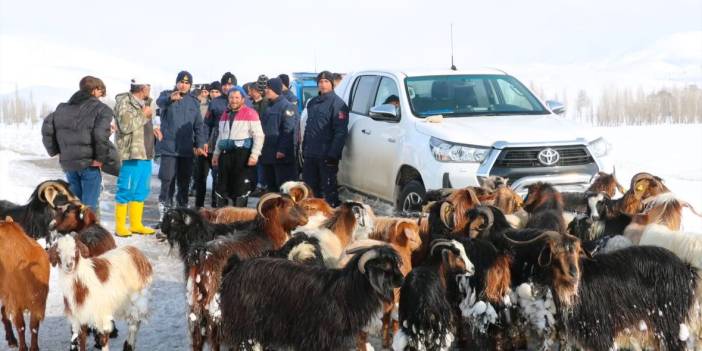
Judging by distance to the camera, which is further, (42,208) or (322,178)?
(322,178)

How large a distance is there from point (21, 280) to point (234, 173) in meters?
5.25

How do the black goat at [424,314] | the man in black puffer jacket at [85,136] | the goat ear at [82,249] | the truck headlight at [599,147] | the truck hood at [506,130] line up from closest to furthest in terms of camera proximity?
the black goat at [424,314] < the goat ear at [82,249] < the truck hood at [506,130] < the truck headlight at [599,147] < the man in black puffer jacket at [85,136]

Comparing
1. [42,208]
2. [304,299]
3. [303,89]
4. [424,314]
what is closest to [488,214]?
[424,314]

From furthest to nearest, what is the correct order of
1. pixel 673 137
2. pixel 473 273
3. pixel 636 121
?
pixel 636 121
pixel 673 137
pixel 473 273

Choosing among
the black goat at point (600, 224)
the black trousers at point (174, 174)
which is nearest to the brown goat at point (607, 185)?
the black goat at point (600, 224)

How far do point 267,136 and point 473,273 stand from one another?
22.6 ft

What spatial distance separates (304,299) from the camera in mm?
6020

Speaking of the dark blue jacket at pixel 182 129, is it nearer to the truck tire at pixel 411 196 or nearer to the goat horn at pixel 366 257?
the truck tire at pixel 411 196

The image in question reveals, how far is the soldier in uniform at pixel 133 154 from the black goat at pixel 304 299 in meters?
5.58

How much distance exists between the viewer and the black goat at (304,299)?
5762 millimetres

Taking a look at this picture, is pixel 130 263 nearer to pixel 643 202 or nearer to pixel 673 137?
pixel 643 202

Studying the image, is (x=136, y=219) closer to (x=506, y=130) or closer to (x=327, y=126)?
(x=327, y=126)

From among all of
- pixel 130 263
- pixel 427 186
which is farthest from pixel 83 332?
pixel 427 186

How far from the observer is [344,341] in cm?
586
